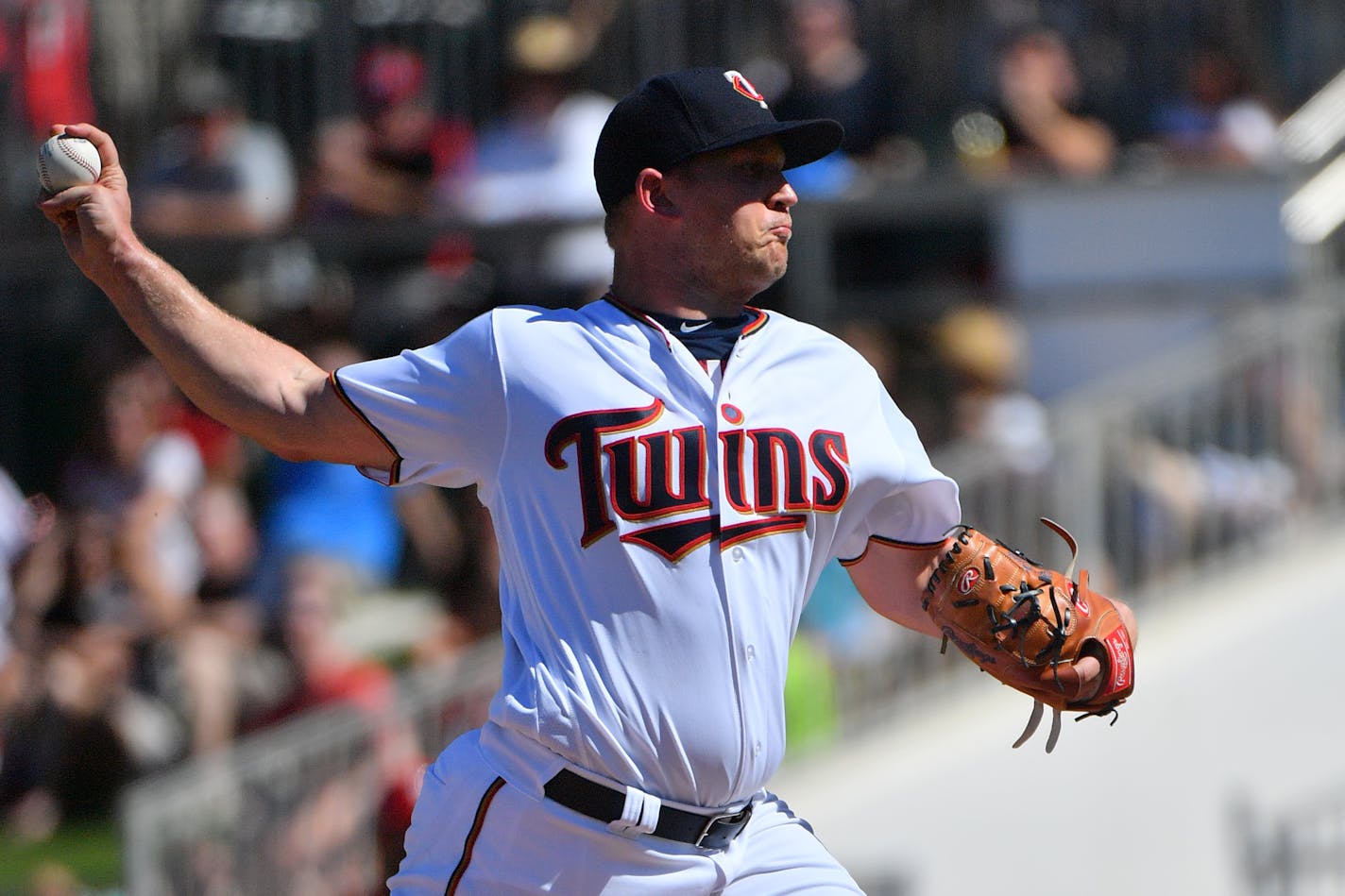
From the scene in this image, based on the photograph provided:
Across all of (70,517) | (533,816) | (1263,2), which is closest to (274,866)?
(70,517)

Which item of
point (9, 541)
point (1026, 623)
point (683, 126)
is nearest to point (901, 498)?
point (1026, 623)

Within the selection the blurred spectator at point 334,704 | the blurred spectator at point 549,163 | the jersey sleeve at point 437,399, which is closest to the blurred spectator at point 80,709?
the blurred spectator at point 334,704

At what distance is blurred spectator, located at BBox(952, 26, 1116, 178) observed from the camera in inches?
363

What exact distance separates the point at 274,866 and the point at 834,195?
3.94 metres

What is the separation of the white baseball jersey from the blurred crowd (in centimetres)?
456

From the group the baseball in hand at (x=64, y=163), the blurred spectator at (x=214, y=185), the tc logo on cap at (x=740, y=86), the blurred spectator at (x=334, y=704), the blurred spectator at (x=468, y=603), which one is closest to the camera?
the baseball in hand at (x=64, y=163)

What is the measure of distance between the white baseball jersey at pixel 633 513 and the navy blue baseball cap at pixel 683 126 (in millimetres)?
275

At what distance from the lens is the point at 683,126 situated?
3334 millimetres

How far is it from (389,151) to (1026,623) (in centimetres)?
686

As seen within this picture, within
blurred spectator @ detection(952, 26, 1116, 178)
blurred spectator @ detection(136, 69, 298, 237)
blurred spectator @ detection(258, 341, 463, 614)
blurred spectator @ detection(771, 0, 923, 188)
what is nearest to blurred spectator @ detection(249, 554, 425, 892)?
blurred spectator @ detection(258, 341, 463, 614)

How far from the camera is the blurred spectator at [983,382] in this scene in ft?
27.7

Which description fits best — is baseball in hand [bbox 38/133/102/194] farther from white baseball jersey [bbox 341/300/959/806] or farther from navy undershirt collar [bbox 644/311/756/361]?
navy undershirt collar [bbox 644/311/756/361]

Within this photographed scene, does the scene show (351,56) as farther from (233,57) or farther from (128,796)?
(128,796)

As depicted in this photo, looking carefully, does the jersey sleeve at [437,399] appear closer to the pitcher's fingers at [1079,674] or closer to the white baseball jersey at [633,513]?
the white baseball jersey at [633,513]
